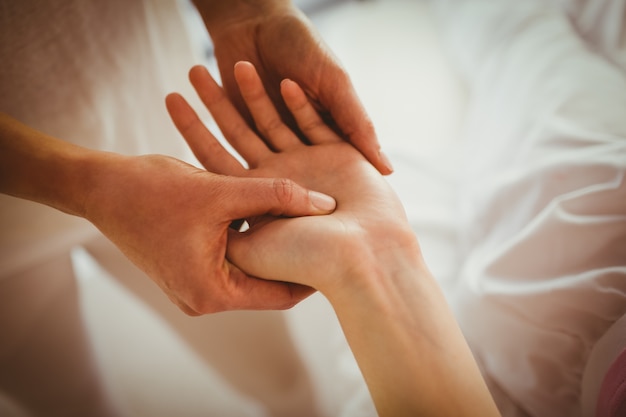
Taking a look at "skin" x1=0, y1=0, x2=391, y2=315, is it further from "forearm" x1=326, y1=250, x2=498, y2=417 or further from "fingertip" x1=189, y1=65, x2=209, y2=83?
"fingertip" x1=189, y1=65, x2=209, y2=83

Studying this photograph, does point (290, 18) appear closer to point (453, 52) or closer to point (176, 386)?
point (453, 52)

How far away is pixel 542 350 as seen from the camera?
52 centimetres

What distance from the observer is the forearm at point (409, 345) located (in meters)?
0.42

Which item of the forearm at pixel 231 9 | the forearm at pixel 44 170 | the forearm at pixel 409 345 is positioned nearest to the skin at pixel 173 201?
the forearm at pixel 44 170

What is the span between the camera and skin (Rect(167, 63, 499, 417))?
429mm

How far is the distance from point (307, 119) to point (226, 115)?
16 centimetres

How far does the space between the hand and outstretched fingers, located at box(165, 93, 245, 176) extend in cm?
12

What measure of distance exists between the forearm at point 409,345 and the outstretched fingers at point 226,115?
34 cm

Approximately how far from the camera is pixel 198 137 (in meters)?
0.65

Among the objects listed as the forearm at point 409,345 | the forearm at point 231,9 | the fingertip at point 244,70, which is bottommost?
the forearm at point 409,345

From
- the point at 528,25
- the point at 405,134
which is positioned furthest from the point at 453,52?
the point at 405,134

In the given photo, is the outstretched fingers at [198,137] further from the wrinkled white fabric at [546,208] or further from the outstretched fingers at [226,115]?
the wrinkled white fabric at [546,208]

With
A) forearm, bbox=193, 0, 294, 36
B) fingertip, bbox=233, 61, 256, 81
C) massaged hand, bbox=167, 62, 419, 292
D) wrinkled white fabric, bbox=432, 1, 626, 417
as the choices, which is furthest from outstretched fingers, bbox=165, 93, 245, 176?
wrinkled white fabric, bbox=432, 1, 626, 417

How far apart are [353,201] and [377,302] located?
0.16 meters
